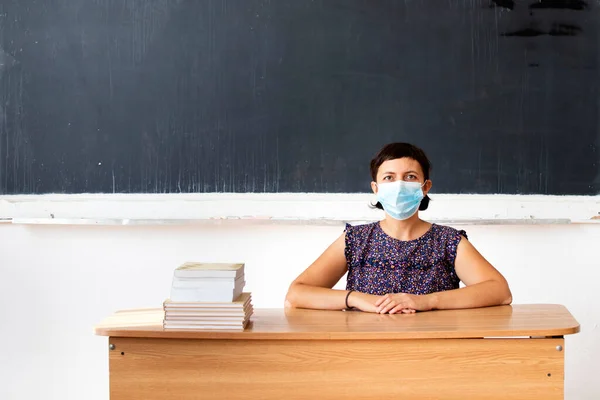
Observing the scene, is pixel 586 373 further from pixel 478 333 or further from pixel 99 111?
pixel 99 111

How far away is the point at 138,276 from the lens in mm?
3361

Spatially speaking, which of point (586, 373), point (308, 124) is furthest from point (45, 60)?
point (586, 373)

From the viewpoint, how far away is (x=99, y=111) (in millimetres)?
3318

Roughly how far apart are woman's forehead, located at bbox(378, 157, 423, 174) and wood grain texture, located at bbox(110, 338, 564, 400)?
0.74 m

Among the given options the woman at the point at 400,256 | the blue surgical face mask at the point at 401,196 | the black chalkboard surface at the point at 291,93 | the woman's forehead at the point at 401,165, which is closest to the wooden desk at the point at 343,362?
the woman at the point at 400,256

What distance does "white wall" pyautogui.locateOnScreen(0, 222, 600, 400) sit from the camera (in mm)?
3260

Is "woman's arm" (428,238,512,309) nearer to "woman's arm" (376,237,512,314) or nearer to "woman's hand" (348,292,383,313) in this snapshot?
"woman's arm" (376,237,512,314)

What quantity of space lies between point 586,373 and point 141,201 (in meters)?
2.10

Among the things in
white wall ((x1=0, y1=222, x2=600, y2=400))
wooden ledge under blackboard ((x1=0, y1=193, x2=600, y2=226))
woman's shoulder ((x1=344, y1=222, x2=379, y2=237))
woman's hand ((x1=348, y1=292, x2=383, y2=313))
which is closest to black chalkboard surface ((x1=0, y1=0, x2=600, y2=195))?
wooden ledge under blackboard ((x1=0, y1=193, x2=600, y2=226))

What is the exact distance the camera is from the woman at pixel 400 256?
245 centimetres

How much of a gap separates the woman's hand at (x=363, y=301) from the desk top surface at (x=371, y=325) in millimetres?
29

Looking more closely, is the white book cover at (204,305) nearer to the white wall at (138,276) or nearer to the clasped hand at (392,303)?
the clasped hand at (392,303)

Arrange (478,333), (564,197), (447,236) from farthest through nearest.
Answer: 1. (564,197)
2. (447,236)
3. (478,333)

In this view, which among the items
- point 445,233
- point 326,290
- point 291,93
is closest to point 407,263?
point 445,233
